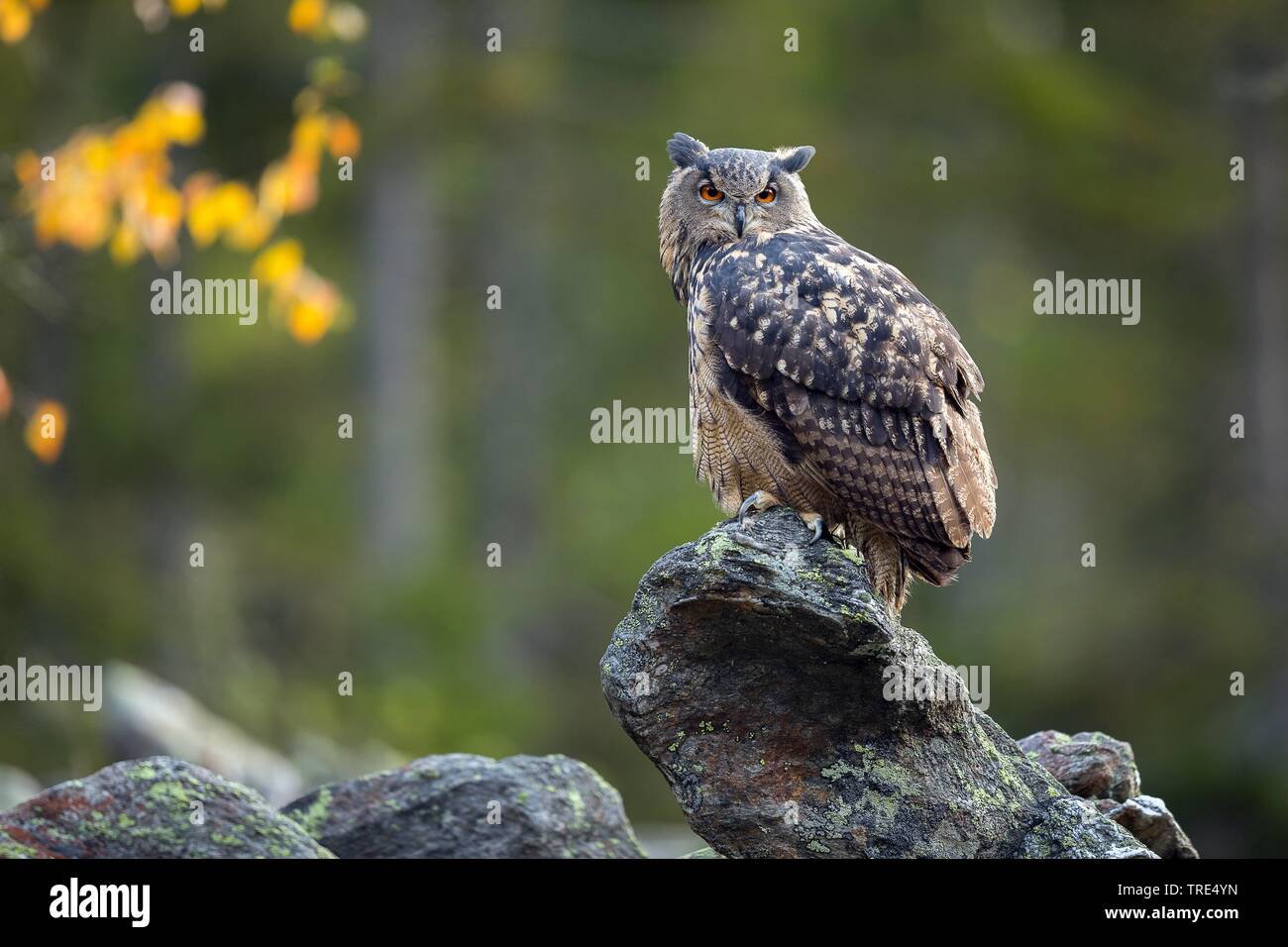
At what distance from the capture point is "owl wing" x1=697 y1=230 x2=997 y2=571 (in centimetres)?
563

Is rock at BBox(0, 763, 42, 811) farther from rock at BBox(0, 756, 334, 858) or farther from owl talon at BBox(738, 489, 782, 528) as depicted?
owl talon at BBox(738, 489, 782, 528)

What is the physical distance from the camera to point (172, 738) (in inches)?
368

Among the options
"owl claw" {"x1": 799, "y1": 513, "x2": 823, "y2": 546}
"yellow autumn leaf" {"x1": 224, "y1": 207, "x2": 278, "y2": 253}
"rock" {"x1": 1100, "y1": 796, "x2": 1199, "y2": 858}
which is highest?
"yellow autumn leaf" {"x1": 224, "y1": 207, "x2": 278, "y2": 253}

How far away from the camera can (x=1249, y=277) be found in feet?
53.9

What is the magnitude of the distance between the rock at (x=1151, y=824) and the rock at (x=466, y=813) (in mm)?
1977

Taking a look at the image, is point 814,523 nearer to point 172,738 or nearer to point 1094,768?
point 1094,768

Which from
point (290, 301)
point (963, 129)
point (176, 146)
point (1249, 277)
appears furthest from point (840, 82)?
point (290, 301)

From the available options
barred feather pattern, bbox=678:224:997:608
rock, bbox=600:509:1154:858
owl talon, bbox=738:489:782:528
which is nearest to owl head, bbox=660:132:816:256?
barred feather pattern, bbox=678:224:997:608

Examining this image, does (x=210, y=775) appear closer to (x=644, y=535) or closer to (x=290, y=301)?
(x=290, y=301)

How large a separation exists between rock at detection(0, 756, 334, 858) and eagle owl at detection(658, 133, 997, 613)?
2.14m

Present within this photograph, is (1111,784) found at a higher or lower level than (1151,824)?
higher

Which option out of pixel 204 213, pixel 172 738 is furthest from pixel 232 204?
pixel 172 738

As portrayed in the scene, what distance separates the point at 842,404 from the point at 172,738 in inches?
A: 214

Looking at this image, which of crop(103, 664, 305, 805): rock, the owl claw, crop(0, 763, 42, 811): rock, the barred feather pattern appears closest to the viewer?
the owl claw
